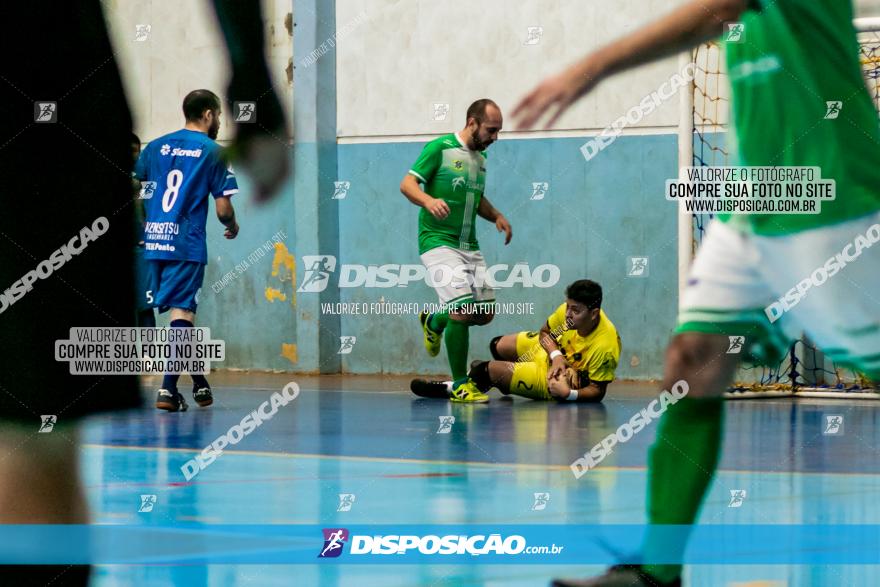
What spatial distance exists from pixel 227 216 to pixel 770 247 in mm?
3547

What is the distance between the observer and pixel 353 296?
1334 cm

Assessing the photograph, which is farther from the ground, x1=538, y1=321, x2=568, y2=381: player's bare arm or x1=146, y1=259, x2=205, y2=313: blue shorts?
x1=146, y1=259, x2=205, y2=313: blue shorts

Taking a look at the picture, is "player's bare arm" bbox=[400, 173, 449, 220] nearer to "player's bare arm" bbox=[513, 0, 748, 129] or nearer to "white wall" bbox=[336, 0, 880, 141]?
"white wall" bbox=[336, 0, 880, 141]

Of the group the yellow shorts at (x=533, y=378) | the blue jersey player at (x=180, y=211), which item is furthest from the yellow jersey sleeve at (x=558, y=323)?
the blue jersey player at (x=180, y=211)

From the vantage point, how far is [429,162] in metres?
9.83

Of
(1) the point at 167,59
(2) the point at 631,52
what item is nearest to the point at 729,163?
(1) the point at 167,59

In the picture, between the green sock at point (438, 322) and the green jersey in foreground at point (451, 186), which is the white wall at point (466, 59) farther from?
the green sock at point (438, 322)

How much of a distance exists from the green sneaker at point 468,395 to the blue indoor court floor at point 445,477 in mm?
307

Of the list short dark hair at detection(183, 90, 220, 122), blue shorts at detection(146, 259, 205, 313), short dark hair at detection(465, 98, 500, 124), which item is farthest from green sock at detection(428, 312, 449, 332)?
short dark hair at detection(183, 90, 220, 122)

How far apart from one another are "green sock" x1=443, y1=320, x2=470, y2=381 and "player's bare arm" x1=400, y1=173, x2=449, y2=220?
869 millimetres

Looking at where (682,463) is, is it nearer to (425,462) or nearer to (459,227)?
(425,462)

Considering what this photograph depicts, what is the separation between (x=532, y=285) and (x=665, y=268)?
46.4 inches

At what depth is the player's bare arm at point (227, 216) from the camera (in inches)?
231

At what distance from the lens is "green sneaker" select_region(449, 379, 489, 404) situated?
9.75 m
